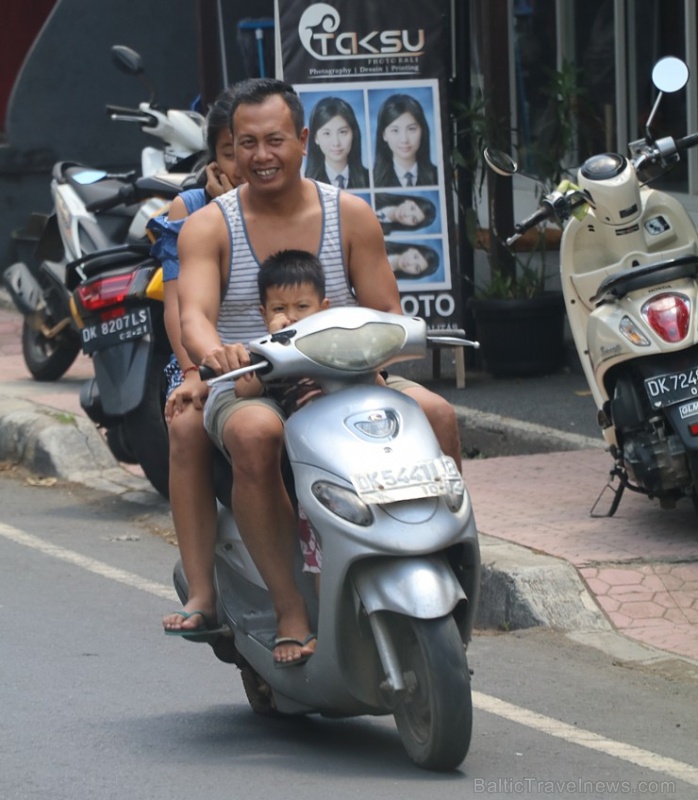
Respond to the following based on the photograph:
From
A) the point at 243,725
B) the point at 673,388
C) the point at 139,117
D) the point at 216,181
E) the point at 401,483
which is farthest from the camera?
the point at 139,117

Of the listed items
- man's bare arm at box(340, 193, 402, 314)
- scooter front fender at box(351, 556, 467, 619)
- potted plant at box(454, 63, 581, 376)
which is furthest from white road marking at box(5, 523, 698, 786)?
potted plant at box(454, 63, 581, 376)

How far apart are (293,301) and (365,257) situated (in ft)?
1.12

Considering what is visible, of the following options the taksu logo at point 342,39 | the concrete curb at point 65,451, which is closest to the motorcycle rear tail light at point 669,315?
the concrete curb at point 65,451

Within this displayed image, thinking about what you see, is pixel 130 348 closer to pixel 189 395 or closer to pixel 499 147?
pixel 189 395

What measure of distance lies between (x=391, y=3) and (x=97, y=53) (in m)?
5.32

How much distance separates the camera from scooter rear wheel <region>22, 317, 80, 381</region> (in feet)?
36.1

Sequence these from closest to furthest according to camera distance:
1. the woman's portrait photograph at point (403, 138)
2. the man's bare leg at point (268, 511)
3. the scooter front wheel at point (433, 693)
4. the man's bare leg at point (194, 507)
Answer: the scooter front wheel at point (433, 693) < the man's bare leg at point (268, 511) < the man's bare leg at point (194, 507) < the woman's portrait photograph at point (403, 138)

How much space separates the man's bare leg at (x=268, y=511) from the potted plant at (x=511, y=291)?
5.97 m

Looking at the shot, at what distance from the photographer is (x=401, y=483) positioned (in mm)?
4277

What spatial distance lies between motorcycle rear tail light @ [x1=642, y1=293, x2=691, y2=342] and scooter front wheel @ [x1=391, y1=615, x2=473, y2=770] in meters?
2.67

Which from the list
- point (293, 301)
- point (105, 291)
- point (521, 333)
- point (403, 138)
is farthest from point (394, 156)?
point (293, 301)

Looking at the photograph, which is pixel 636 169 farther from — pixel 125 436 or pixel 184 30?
pixel 184 30

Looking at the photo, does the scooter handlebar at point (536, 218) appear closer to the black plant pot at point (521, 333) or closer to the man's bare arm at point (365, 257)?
the man's bare arm at point (365, 257)

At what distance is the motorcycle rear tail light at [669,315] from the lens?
6.63 meters
